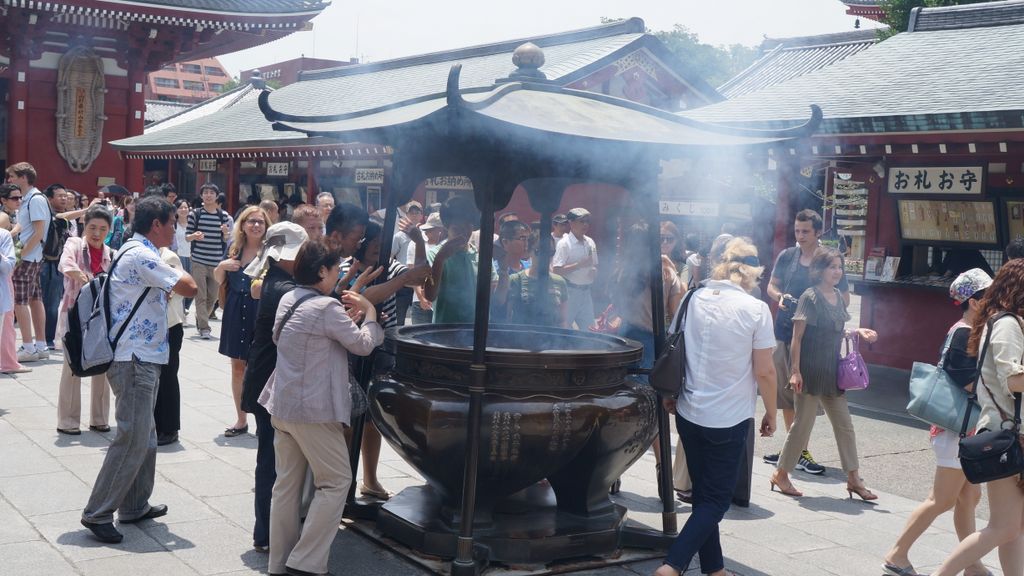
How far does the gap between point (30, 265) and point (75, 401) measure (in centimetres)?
312

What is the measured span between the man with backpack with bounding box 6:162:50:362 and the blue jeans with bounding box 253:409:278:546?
575cm

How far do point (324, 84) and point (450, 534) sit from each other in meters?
20.7

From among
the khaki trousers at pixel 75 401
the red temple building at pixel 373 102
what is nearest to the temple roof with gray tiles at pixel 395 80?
the red temple building at pixel 373 102

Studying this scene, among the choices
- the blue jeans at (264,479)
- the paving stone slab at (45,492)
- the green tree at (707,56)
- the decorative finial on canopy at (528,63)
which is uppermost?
the green tree at (707,56)

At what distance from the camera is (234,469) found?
624 centimetres

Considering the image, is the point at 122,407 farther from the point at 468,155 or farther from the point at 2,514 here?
the point at 468,155

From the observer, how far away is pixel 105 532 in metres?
4.74

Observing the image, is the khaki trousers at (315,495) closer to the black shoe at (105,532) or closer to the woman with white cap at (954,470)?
the black shoe at (105,532)

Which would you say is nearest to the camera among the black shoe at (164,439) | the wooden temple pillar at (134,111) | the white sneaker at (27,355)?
the black shoe at (164,439)

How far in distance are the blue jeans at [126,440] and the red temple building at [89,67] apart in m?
14.4

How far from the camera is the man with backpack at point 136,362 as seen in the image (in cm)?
479

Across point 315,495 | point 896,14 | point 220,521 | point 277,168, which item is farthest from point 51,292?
point 896,14

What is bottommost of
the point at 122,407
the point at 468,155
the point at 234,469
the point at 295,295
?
the point at 234,469

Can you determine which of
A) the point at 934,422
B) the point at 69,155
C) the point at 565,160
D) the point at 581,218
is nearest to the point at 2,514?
the point at 565,160
